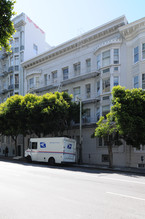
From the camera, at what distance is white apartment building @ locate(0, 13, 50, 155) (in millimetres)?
38881

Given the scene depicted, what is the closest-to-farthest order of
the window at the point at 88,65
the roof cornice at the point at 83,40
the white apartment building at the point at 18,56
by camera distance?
the roof cornice at the point at 83,40 → the window at the point at 88,65 → the white apartment building at the point at 18,56

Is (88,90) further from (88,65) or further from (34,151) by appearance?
(34,151)

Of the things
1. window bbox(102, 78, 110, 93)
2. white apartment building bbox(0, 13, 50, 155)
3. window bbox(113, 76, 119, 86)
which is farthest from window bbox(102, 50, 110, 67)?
white apartment building bbox(0, 13, 50, 155)

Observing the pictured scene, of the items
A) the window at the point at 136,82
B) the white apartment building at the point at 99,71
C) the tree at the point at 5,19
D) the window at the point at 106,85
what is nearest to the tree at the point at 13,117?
the white apartment building at the point at 99,71

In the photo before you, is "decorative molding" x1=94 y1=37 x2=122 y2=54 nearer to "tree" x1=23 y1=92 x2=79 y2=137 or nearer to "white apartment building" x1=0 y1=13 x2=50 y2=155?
"tree" x1=23 y1=92 x2=79 y2=137

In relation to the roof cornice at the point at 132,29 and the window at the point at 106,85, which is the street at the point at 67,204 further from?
the roof cornice at the point at 132,29

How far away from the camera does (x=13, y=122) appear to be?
28.1m

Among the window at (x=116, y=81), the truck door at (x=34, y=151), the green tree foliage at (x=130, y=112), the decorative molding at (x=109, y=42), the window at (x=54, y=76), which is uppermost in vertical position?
the decorative molding at (x=109, y=42)

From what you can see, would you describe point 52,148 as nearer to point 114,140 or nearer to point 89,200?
point 114,140

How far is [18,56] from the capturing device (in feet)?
131

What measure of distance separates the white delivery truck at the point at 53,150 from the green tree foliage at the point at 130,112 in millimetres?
6192

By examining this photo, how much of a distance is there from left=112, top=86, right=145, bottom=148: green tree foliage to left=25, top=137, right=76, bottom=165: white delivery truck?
6.19 meters

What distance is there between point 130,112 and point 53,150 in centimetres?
877

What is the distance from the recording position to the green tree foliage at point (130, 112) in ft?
54.5
